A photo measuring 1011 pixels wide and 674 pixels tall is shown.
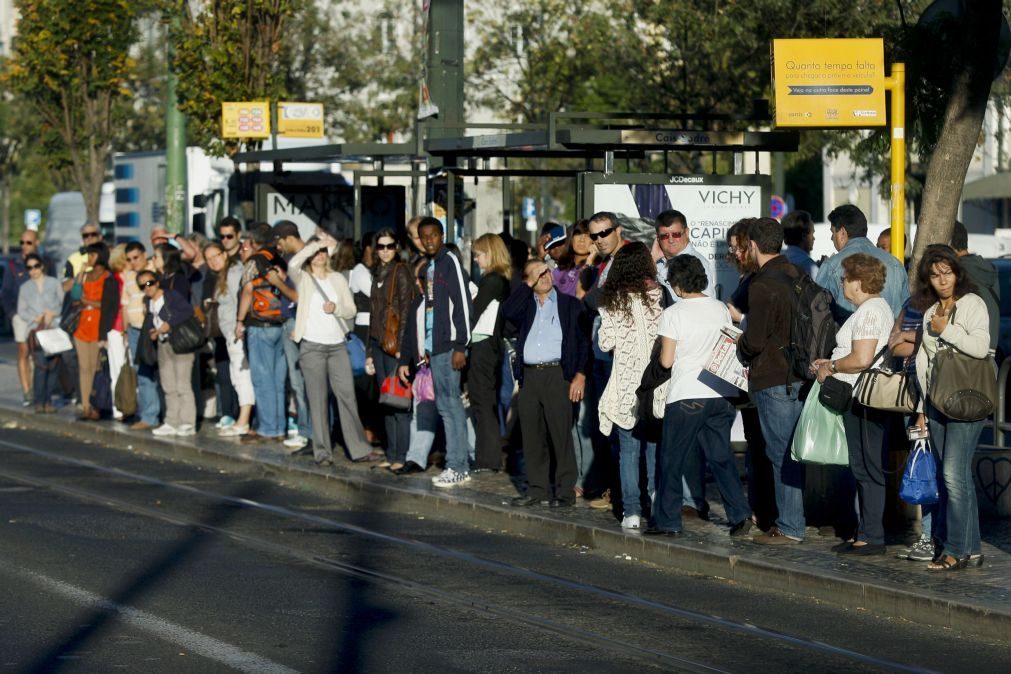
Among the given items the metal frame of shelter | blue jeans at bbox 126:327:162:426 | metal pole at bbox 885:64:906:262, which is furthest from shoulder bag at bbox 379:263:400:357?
blue jeans at bbox 126:327:162:426

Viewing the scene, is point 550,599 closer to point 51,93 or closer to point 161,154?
point 161,154

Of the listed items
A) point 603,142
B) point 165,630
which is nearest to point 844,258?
point 603,142

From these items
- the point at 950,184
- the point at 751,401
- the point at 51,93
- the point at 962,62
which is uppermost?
the point at 51,93

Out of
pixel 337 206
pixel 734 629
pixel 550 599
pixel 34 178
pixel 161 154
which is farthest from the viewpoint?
pixel 34 178

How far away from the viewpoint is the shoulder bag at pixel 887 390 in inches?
387

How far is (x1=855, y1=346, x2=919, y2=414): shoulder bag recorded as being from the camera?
9.84 meters

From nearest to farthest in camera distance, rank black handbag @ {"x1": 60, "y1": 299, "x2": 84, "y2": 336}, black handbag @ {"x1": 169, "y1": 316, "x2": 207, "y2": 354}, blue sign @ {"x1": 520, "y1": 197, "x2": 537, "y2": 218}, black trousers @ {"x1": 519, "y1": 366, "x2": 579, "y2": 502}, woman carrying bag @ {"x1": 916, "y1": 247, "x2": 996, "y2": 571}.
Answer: woman carrying bag @ {"x1": 916, "y1": 247, "x2": 996, "y2": 571} < black trousers @ {"x1": 519, "y1": 366, "x2": 579, "y2": 502} < black handbag @ {"x1": 169, "y1": 316, "x2": 207, "y2": 354} < black handbag @ {"x1": 60, "y1": 299, "x2": 84, "y2": 336} < blue sign @ {"x1": 520, "y1": 197, "x2": 537, "y2": 218}

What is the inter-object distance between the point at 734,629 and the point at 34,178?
68636 millimetres

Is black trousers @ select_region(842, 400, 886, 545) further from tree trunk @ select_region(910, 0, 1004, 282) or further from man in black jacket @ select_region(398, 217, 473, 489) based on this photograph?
man in black jacket @ select_region(398, 217, 473, 489)

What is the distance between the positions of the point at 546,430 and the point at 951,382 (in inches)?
144

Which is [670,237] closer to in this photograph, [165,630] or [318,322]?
[318,322]

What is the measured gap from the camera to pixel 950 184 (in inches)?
460

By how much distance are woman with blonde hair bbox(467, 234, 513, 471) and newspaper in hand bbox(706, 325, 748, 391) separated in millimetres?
2929

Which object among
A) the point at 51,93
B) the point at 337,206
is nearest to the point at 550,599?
the point at 337,206
